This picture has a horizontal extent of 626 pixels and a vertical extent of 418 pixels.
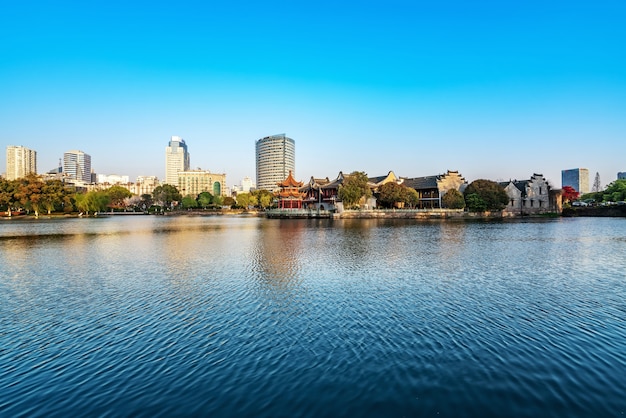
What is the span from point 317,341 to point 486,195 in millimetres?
82436

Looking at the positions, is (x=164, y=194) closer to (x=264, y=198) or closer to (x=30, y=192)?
(x=264, y=198)

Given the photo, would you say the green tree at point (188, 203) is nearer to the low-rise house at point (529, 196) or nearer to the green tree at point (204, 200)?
the green tree at point (204, 200)

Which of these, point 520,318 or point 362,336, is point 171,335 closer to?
point 362,336

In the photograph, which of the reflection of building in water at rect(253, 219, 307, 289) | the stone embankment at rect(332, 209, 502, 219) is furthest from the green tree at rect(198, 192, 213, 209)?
the reflection of building in water at rect(253, 219, 307, 289)

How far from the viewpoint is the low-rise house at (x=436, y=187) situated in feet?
315

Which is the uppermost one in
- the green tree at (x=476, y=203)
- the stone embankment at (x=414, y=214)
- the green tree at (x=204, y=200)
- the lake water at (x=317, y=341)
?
the green tree at (x=204, y=200)

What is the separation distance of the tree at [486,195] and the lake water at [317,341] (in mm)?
62506

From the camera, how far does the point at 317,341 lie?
11.0 m

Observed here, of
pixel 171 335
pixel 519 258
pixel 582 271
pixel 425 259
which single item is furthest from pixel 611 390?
pixel 519 258

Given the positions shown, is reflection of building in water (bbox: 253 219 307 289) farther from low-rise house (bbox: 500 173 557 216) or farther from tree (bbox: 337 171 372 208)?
low-rise house (bbox: 500 173 557 216)

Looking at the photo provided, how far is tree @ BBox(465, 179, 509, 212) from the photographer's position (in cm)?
8150

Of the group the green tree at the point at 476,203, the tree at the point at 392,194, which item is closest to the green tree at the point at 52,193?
the tree at the point at 392,194

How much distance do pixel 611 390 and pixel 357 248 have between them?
24.4 meters

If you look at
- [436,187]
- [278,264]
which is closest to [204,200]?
[436,187]
